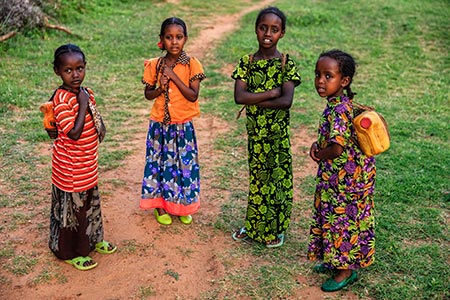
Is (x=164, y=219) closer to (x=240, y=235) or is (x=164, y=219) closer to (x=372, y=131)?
(x=240, y=235)

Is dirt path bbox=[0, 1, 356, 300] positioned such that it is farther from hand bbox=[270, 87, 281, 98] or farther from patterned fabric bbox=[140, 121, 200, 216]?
hand bbox=[270, 87, 281, 98]

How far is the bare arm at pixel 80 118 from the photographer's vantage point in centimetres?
325

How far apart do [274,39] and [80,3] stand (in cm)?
928

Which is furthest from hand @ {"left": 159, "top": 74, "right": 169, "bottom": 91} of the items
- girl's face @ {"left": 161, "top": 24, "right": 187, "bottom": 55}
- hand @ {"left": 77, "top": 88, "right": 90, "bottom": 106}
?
hand @ {"left": 77, "top": 88, "right": 90, "bottom": 106}

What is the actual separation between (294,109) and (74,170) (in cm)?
398

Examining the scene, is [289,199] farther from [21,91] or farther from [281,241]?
[21,91]

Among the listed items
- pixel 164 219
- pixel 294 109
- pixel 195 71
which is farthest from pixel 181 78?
pixel 294 109

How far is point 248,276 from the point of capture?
3578 millimetres

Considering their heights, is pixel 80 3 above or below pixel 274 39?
above

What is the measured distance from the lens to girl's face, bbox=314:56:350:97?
3.11 m

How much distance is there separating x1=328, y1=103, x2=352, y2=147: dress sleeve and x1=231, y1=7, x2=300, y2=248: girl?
431mm

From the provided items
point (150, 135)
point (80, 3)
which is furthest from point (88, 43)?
point (150, 135)

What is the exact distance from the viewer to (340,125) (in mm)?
3119

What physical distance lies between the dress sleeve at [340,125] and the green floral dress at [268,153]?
1.55 ft
